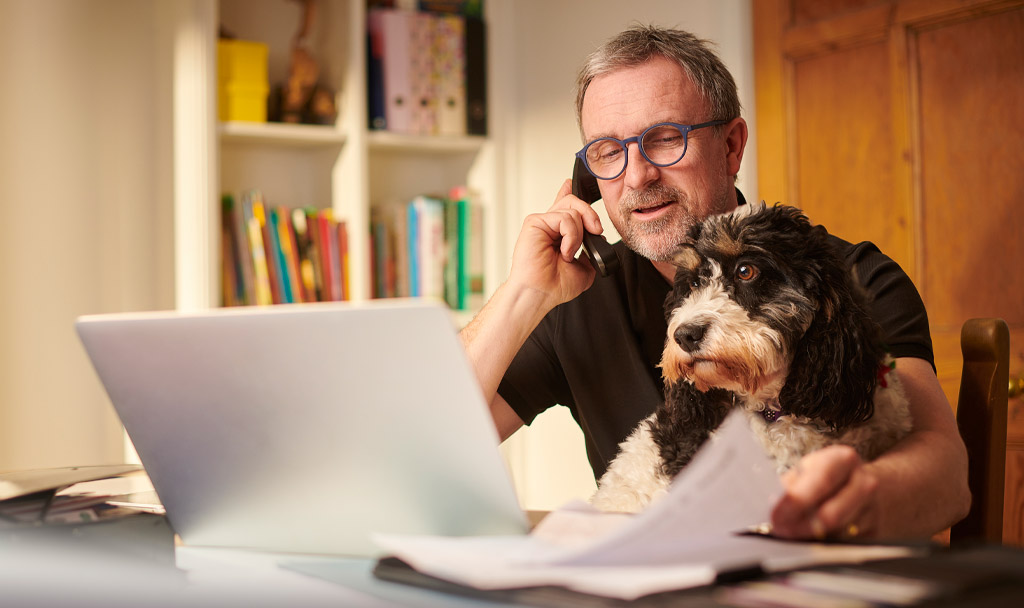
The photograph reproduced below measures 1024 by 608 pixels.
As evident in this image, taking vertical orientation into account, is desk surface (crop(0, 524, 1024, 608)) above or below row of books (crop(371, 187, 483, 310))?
below

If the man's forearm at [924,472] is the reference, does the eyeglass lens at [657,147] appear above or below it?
above

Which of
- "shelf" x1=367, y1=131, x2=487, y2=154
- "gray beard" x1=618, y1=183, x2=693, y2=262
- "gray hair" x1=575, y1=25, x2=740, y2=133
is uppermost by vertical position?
"shelf" x1=367, y1=131, x2=487, y2=154

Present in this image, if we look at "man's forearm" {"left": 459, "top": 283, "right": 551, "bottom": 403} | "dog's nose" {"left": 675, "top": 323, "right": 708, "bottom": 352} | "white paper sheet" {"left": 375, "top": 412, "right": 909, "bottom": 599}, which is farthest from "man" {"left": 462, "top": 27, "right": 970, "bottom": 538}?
"white paper sheet" {"left": 375, "top": 412, "right": 909, "bottom": 599}

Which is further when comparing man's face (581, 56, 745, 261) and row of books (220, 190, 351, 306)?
row of books (220, 190, 351, 306)

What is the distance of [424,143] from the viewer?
10.4 ft

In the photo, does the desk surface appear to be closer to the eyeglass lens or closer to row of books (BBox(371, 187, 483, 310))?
the eyeglass lens

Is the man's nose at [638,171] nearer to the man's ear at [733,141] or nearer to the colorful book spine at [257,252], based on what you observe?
the man's ear at [733,141]

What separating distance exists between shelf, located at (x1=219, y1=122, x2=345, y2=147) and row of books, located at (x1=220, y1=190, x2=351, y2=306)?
0.18 meters

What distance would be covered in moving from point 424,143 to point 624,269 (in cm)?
168

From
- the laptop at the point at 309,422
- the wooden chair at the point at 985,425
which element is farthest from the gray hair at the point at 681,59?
the laptop at the point at 309,422

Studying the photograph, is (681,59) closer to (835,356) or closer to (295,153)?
(835,356)

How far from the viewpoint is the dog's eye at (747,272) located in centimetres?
124

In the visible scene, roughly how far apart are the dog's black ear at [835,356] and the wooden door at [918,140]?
123 centimetres

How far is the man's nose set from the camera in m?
1.58
